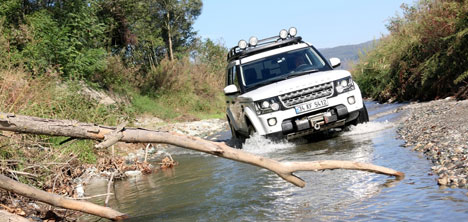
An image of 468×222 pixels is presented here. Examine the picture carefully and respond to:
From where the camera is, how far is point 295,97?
863cm

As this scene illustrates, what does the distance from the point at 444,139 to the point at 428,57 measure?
897 centimetres

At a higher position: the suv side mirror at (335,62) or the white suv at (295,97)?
the suv side mirror at (335,62)

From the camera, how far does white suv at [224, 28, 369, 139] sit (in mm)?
8609

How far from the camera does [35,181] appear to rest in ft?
20.8

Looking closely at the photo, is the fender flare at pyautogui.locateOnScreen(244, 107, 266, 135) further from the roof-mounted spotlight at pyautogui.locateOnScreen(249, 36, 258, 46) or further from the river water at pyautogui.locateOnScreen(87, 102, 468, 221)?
the roof-mounted spotlight at pyautogui.locateOnScreen(249, 36, 258, 46)

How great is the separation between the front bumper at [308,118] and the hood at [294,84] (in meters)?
0.31

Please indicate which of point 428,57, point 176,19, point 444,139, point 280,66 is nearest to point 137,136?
point 444,139

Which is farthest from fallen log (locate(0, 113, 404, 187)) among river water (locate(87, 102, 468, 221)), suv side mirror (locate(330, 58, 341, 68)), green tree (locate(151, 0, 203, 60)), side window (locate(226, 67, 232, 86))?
green tree (locate(151, 0, 203, 60))

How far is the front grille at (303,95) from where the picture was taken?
859 cm

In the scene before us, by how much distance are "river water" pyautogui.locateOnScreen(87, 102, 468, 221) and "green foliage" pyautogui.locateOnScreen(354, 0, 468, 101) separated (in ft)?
17.3

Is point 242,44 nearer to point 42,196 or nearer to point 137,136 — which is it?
point 137,136

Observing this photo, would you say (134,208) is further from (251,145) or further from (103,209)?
(251,145)

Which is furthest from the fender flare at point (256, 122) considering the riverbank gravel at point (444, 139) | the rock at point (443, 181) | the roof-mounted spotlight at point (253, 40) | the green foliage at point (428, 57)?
the green foliage at point (428, 57)

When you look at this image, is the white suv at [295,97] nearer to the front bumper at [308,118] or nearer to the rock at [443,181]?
the front bumper at [308,118]
